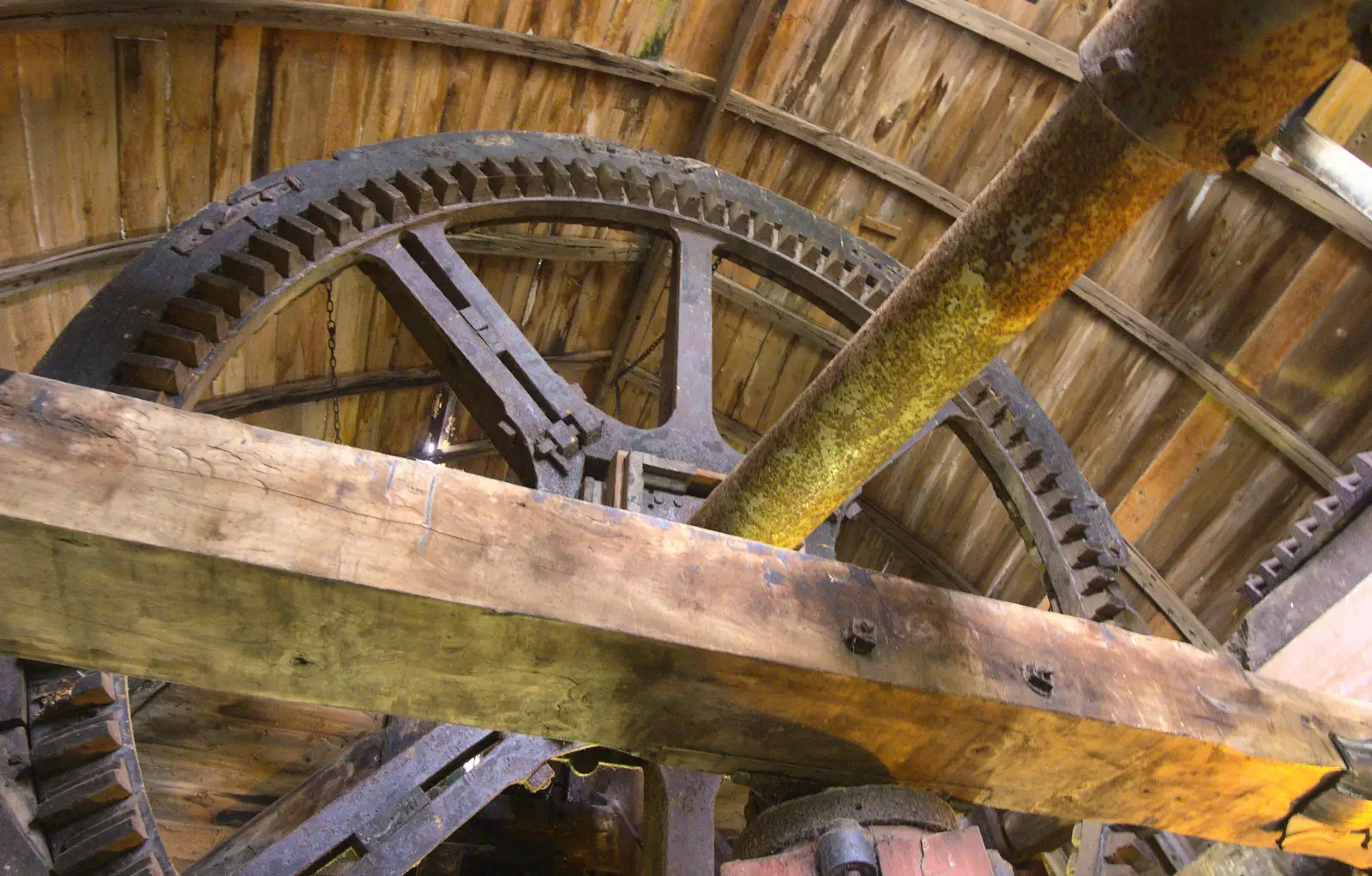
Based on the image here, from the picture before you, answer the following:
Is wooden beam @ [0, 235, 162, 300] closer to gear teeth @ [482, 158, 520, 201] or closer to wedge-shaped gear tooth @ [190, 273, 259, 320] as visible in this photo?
wedge-shaped gear tooth @ [190, 273, 259, 320]

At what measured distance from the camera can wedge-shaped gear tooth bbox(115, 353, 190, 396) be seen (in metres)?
2.49

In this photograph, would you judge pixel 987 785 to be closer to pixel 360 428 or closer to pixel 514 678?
pixel 514 678

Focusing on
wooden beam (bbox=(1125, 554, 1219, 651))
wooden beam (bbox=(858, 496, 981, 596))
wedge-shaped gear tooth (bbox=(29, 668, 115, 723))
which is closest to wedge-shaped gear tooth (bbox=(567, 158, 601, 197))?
wedge-shaped gear tooth (bbox=(29, 668, 115, 723))

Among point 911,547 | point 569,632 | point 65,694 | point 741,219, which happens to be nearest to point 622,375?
point 911,547

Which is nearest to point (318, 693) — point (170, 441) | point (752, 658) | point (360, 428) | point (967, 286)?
point (170, 441)

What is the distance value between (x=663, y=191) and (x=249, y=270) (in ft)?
5.62

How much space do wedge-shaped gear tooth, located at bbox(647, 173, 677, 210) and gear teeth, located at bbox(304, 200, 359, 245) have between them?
1.30m

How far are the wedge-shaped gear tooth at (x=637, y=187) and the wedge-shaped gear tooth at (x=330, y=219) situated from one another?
1192mm

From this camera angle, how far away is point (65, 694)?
202cm

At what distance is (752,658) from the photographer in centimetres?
145

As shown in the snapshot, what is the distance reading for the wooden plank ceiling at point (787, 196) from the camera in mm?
3781

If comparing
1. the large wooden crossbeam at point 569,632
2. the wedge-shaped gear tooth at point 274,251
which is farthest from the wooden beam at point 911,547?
the large wooden crossbeam at point 569,632

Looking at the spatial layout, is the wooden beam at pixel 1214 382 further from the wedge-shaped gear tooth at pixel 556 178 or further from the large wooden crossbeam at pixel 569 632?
the large wooden crossbeam at pixel 569 632

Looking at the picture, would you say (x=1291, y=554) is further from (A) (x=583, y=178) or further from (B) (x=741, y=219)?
(A) (x=583, y=178)
